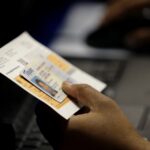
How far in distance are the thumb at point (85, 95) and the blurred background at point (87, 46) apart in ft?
0.47

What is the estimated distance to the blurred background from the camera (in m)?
1.12

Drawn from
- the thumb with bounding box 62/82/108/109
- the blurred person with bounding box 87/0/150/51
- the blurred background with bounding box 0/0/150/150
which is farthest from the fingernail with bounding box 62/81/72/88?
the blurred person with bounding box 87/0/150/51

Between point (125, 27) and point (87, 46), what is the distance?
0.16m

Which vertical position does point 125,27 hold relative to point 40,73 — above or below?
below

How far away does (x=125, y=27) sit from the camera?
168 cm

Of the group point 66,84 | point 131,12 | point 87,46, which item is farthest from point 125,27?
point 66,84

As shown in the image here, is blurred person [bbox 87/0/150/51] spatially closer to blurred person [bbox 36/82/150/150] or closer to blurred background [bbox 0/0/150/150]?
blurred background [bbox 0/0/150/150]

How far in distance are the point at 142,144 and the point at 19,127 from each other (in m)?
0.31

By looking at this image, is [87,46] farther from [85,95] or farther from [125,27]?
[85,95]

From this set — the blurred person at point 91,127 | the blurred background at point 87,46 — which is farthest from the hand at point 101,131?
the blurred background at point 87,46

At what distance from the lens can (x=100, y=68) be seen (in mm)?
1456

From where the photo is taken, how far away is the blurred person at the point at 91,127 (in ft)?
2.99

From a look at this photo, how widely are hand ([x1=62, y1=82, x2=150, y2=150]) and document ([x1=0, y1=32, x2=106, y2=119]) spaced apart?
3cm

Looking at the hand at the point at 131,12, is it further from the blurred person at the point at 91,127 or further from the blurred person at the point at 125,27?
the blurred person at the point at 91,127
